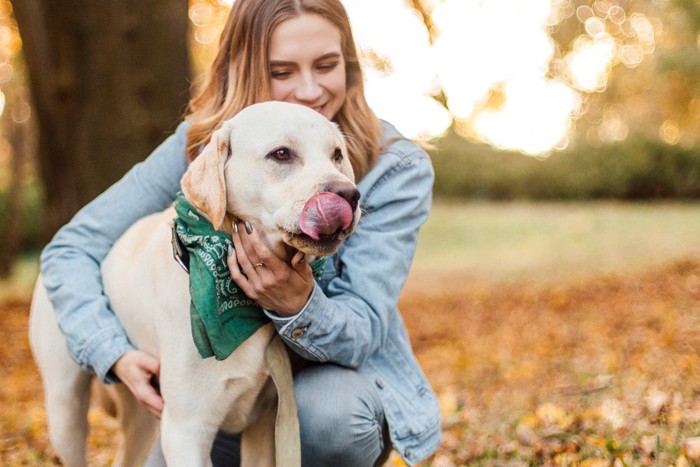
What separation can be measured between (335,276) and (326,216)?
2.73 ft

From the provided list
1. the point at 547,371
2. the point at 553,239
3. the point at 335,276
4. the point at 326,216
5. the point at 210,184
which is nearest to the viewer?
the point at 326,216

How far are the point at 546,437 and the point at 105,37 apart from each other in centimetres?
421

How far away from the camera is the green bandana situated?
7.75 ft

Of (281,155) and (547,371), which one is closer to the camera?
(281,155)

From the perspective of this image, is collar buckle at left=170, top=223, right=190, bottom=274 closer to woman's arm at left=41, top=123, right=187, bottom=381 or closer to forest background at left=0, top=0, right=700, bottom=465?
woman's arm at left=41, top=123, right=187, bottom=381

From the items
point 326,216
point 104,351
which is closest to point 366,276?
point 326,216

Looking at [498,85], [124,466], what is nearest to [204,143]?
[124,466]

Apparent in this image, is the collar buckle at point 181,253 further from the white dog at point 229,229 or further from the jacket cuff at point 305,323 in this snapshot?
the jacket cuff at point 305,323

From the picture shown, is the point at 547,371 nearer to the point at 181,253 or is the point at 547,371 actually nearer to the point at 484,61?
the point at 181,253

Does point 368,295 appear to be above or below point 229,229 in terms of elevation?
below

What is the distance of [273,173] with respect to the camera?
2336mm

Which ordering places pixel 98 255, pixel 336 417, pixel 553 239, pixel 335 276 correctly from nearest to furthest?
pixel 336 417
pixel 335 276
pixel 98 255
pixel 553 239

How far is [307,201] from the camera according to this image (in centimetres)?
216

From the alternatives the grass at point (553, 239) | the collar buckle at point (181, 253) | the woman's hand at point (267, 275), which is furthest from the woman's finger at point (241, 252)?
the grass at point (553, 239)
